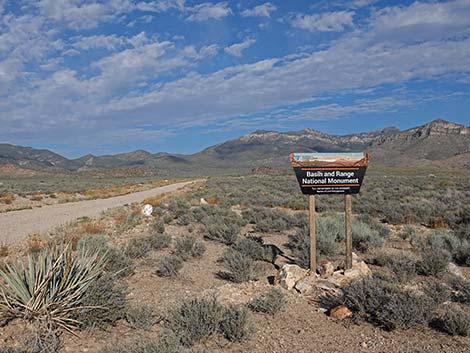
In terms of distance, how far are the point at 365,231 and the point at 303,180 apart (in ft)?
13.0

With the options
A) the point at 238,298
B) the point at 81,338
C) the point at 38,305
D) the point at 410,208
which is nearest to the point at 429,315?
the point at 238,298

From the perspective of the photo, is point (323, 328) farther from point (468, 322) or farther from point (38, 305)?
point (38, 305)

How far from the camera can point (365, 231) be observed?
10.7 metres

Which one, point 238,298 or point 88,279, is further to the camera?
point 238,298

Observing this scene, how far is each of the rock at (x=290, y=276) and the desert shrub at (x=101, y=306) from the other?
2.99 metres

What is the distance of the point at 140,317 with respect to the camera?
17.7 ft

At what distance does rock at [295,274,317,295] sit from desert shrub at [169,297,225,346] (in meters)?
1.98

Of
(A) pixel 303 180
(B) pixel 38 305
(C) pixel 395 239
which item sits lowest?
(C) pixel 395 239

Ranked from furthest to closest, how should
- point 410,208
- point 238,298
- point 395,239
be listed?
point 410,208
point 395,239
point 238,298

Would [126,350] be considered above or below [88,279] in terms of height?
below

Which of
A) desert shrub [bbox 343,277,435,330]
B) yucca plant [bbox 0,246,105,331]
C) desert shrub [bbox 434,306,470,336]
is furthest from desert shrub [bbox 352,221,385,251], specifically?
yucca plant [bbox 0,246,105,331]

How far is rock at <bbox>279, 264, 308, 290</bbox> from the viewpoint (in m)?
7.15

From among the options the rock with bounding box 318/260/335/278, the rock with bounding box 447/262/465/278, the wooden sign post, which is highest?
the wooden sign post

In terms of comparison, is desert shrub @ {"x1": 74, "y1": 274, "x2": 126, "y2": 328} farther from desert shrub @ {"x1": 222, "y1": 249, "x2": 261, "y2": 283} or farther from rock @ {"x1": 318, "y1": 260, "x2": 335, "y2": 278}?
rock @ {"x1": 318, "y1": 260, "x2": 335, "y2": 278}
